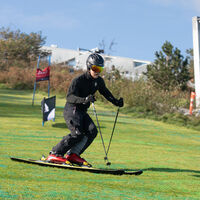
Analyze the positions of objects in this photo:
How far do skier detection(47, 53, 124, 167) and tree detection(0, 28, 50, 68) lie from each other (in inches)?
1615

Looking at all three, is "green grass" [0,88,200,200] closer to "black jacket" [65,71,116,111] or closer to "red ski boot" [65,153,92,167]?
"red ski boot" [65,153,92,167]

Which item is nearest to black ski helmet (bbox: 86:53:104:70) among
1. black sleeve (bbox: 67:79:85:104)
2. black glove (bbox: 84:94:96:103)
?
black sleeve (bbox: 67:79:85:104)

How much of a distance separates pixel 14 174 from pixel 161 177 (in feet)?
6.95

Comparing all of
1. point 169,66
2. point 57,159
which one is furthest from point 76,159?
point 169,66

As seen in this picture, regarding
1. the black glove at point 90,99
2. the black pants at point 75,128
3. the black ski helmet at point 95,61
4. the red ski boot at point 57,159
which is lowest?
the red ski boot at point 57,159

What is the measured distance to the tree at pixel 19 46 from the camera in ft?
166

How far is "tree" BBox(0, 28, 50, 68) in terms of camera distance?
50625mm

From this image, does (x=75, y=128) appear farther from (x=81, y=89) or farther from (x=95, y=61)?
(x=95, y=61)

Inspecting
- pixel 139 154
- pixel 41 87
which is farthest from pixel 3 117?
pixel 41 87

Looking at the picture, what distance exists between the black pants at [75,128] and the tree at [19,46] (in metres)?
41.1

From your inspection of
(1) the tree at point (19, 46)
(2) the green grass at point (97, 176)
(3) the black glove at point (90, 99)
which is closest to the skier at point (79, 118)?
(3) the black glove at point (90, 99)

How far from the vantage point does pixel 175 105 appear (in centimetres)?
2133

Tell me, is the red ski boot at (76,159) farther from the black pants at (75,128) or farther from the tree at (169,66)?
the tree at (169,66)

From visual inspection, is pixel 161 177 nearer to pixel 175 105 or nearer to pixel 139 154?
pixel 139 154
